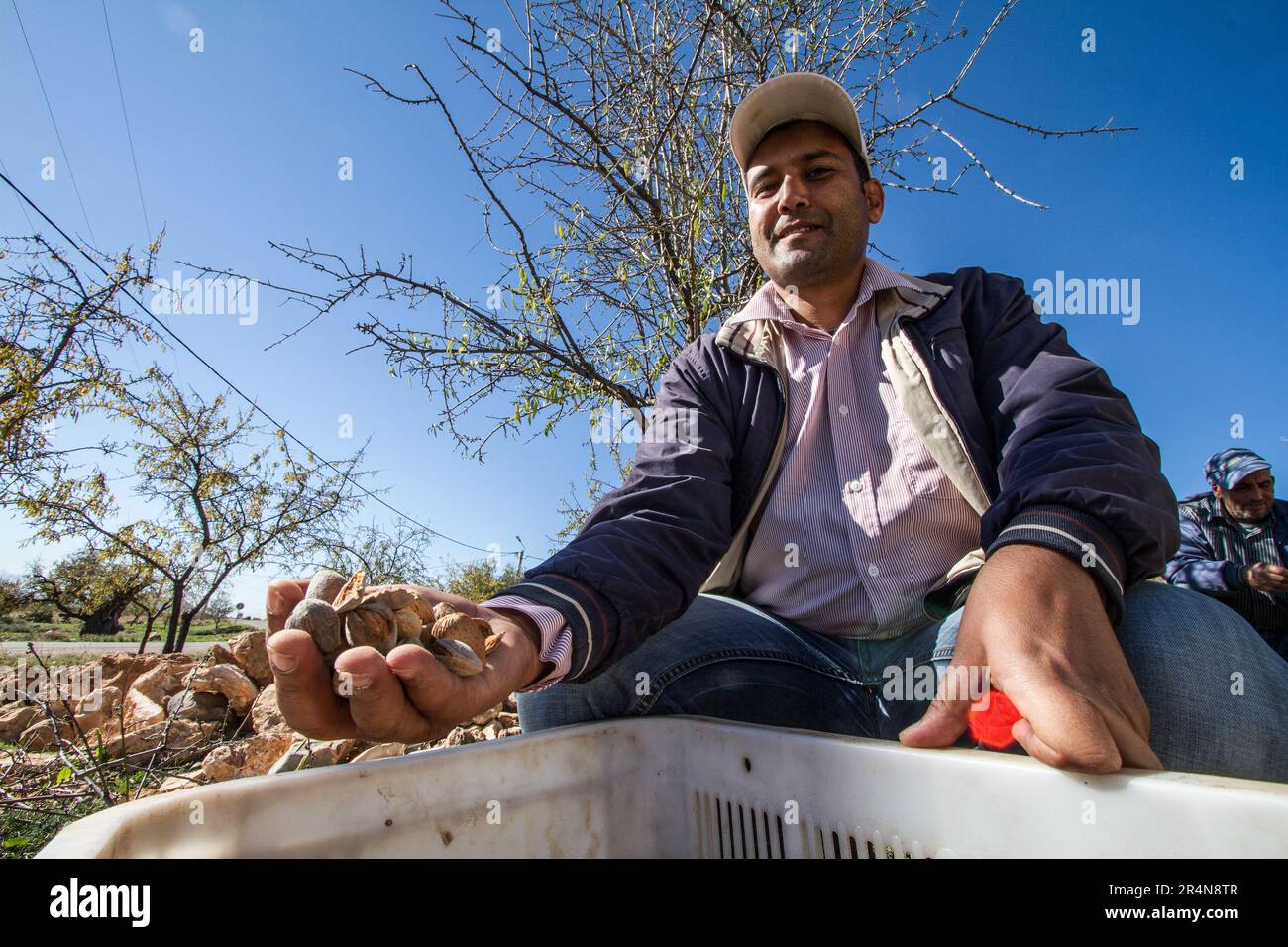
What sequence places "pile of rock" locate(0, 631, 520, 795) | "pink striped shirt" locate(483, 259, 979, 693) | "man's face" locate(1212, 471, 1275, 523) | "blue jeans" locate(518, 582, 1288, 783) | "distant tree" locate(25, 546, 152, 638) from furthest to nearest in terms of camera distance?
"distant tree" locate(25, 546, 152, 638)
"man's face" locate(1212, 471, 1275, 523)
"pile of rock" locate(0, 631, 520, 795)
"pink striped shirt" locate(483, 259, 979, 693)
"blue jeans" locate(518, 582, 1288, 783)

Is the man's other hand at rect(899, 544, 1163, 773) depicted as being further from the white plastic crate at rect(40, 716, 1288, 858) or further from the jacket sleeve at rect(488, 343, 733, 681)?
the jacket sleeve at rect(488, 343, 733, 681)

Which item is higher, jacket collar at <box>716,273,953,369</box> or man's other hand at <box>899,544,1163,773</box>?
jacket collar at <box>716,273,953,369</box>

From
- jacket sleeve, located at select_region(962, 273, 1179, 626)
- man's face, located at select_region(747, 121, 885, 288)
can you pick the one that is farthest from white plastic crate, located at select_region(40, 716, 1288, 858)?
man's face, located at select_region(747, 121, 885, 288)

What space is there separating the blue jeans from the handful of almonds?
38 centimetres

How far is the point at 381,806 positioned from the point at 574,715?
46cm

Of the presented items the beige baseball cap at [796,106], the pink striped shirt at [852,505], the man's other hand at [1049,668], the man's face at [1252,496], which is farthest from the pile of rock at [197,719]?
the man's face at [1252,496]

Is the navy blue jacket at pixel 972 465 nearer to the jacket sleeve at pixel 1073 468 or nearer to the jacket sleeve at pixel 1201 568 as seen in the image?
the jacket sleeve at pixel 1073 468

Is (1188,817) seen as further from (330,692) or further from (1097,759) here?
(330,692)

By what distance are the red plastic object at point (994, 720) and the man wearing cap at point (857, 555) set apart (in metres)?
0.02

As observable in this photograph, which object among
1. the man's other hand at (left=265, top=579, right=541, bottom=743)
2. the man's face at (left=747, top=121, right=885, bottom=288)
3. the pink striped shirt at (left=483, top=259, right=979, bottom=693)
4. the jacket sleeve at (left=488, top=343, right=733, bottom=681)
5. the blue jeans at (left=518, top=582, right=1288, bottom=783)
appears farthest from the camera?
the man's face at (left=747, top=121, right=885, bottom=288)

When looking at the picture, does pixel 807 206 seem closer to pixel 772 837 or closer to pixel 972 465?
pixel 972 465

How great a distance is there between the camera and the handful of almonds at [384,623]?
3.15ft

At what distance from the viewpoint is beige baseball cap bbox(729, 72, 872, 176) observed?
6.44ft
